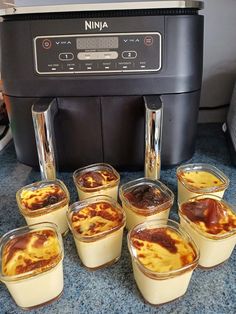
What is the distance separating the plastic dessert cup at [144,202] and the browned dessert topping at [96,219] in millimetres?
23

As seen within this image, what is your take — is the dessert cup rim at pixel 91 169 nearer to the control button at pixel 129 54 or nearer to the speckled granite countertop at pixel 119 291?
the speckled granite countertop at pixel 119 291

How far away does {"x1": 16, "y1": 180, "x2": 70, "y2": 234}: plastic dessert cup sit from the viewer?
0.38 m

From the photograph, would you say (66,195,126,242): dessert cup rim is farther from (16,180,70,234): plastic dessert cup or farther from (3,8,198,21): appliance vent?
(3,8,198,21): appliance vent

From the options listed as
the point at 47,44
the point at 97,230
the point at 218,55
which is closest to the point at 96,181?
the point at 97,230

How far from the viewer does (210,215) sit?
353 mm

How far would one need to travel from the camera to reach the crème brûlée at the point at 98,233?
1.09 ft

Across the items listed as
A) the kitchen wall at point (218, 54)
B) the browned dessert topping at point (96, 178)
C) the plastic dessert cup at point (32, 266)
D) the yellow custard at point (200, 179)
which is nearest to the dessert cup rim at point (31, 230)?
the plastic dessert cup at point (32, 266)

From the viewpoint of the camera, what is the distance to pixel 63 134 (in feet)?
1.60

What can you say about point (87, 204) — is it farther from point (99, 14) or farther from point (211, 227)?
point (99, 14)

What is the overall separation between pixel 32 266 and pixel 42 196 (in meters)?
0.13

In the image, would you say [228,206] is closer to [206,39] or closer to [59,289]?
[59,289]

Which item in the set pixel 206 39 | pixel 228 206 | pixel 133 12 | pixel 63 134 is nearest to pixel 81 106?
pixel 63 134

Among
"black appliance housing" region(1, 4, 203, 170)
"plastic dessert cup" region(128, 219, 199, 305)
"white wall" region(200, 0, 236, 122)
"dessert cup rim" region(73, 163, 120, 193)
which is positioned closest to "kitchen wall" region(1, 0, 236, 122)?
"white wall" region(200, 0, 236, 122)

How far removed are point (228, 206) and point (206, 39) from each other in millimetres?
Result: 456
